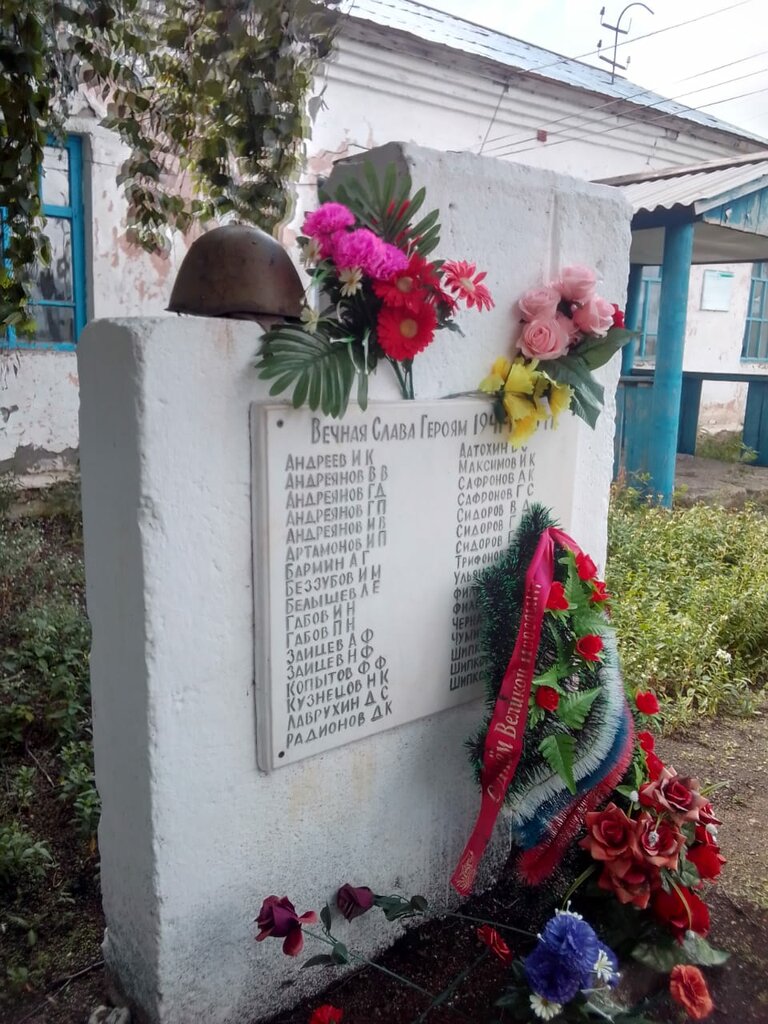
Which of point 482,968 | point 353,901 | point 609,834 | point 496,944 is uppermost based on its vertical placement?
point 609,834

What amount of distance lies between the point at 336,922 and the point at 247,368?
1238mm

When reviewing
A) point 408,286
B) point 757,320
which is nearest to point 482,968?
point 408,286

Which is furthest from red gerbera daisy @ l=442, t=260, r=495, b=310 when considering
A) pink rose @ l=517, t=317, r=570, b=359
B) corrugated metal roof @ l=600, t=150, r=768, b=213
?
corrugated metal roof @ l=600, t=150, r=768, b=213

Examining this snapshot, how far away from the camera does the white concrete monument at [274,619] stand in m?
1.45

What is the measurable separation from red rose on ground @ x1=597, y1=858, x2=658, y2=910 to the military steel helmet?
1332 mm

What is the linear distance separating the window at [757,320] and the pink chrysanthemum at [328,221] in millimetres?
11008

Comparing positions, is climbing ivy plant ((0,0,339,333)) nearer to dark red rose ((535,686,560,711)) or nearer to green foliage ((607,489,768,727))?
dark red rose ((535,686,560,711))

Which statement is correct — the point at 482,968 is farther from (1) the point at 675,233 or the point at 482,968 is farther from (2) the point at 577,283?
(1) the point at 675,233

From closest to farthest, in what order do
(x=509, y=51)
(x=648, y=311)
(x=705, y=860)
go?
(x=705, y=860) → (x=509, y=51) → (x=648, y=311)

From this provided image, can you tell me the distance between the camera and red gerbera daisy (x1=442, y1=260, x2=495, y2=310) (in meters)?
1.68

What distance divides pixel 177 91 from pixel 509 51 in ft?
25.2

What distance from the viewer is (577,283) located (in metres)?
1.94

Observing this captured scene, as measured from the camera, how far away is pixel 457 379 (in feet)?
6.18

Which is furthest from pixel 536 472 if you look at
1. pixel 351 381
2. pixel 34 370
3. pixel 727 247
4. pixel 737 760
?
pixel 727 247
